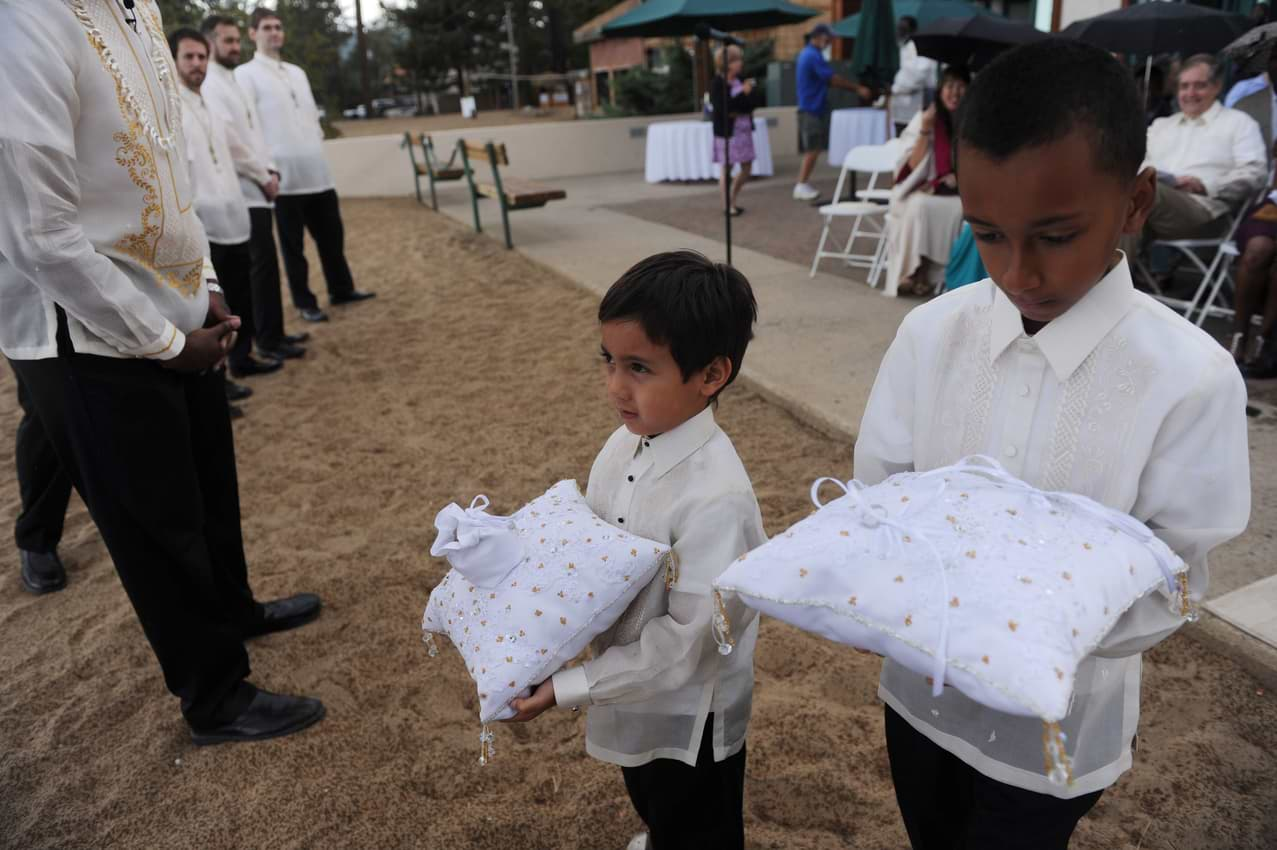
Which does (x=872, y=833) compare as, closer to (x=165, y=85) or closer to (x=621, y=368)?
(x=621, y=368)

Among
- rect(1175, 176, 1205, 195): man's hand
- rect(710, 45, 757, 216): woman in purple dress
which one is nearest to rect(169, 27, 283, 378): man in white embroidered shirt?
rect(1175, 176, 1205, 195): man's hand

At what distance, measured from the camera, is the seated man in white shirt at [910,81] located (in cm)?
960

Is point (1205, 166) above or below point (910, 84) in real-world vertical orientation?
below

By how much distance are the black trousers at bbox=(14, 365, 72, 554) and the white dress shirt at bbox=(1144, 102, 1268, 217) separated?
568cm

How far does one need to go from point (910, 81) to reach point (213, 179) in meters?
7.98

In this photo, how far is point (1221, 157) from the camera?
4.84 metres

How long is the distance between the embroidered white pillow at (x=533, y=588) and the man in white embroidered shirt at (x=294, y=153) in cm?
550

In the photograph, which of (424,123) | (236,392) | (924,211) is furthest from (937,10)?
(424,123)

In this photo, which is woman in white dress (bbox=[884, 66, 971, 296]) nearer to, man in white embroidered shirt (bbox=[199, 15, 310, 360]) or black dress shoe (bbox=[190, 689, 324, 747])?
man in white embroidered shirt (bbox=[199, 15, 310, 360])

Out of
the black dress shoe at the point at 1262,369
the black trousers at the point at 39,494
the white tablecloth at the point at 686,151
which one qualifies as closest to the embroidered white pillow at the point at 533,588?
the black trousers at the point at 39,494

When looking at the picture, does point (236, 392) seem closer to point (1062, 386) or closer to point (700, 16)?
point (1062, 386)

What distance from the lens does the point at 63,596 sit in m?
3.07

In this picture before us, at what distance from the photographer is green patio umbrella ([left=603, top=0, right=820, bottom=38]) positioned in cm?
941

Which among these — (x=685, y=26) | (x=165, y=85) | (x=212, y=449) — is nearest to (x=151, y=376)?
(x=212, y=449)
